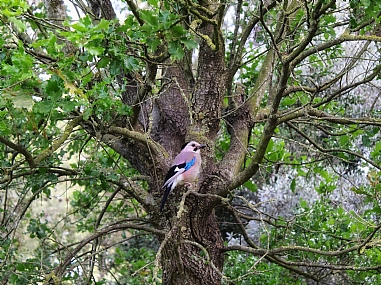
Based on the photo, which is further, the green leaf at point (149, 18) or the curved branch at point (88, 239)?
the curved branch at point (88, 239)

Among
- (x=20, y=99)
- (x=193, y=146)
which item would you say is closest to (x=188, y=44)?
(x=20, y=99)

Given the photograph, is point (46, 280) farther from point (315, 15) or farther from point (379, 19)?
point (379, 19)

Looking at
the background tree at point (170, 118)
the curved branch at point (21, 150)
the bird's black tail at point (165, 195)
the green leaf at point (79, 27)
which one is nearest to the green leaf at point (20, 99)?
the background tree at point (170, 118)

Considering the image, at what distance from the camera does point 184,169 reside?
3648 mm

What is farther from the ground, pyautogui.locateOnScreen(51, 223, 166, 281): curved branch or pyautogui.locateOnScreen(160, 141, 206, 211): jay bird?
pyautogui.locateOnScreen(160, 141, 206, 211): jay bird

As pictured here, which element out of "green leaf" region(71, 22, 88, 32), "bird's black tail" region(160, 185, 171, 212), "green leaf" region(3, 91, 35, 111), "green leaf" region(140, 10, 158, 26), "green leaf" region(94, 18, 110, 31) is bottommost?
"green leaf" region(3, 91, 35, 111)

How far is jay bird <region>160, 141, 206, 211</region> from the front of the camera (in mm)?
3650

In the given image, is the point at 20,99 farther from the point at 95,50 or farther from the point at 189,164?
the point at 189,164

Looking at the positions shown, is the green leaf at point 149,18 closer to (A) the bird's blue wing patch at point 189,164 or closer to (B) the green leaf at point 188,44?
(B) the green leaf at point 188,44

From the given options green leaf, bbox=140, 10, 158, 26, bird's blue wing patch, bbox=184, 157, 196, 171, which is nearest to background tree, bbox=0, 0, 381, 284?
green leaf, bbox=140, 10, 158, 26

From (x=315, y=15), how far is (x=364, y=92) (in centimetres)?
528

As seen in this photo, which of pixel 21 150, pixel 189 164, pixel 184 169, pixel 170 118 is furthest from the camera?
pixel 170 118

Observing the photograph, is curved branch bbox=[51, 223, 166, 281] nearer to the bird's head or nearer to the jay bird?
the jay bird

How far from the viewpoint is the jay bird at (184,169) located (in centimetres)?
365
